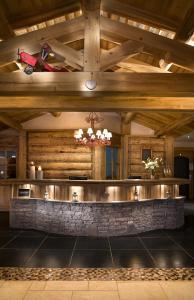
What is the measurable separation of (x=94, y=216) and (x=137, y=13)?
197 inches

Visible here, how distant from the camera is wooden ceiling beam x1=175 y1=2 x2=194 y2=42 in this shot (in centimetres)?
449

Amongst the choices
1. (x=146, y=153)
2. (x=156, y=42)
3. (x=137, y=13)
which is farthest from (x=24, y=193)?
(x=137, y=13)

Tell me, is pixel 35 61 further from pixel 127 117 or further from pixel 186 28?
pixel 127 117

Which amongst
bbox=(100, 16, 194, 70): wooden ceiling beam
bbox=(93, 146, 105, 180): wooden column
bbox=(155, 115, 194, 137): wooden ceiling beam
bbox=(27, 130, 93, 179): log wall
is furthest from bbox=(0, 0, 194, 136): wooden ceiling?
bbox=(27, 130, 93, 179): log wall

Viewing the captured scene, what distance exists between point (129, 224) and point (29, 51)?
517 cm

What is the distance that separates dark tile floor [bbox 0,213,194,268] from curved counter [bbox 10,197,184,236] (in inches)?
11.6

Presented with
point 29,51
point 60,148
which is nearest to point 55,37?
point 29,51

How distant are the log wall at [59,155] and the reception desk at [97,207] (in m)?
3.10

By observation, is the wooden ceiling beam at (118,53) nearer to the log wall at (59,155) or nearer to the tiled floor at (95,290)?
the tiled floor at (95,290)

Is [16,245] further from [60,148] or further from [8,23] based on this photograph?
[60,148]

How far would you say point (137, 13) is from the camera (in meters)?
4.99

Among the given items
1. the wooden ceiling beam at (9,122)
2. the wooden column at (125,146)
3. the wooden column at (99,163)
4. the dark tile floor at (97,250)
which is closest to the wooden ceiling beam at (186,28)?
the dark tile floor at (97,250)

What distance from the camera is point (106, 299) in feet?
13.5

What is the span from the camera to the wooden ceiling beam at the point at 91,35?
4.77 m
